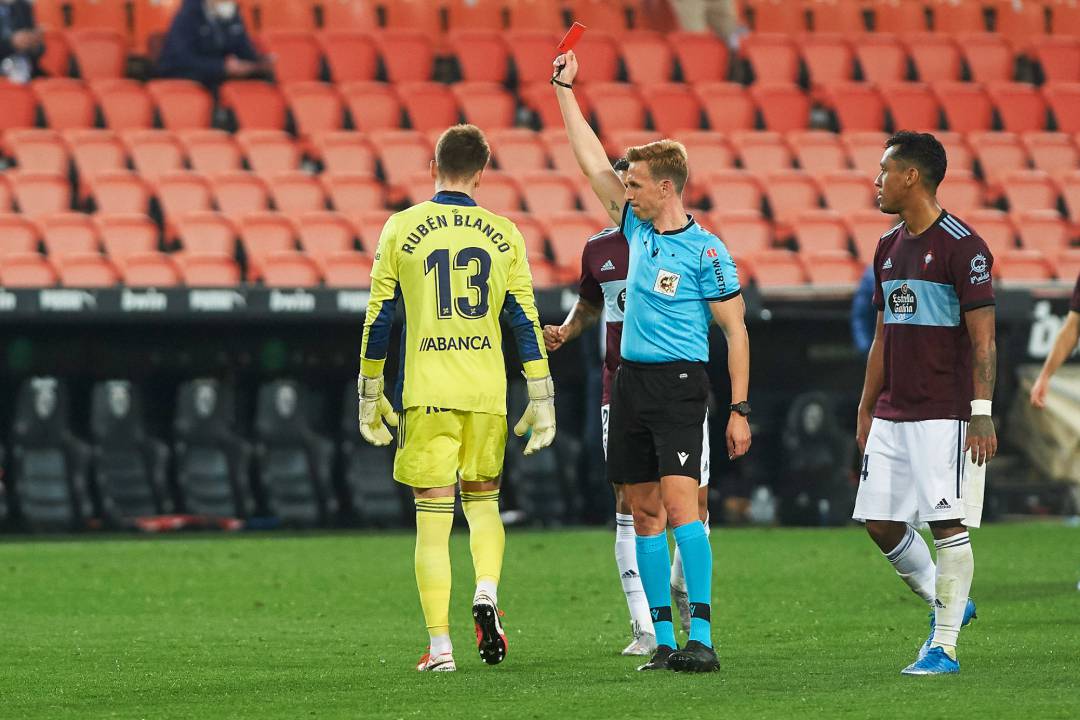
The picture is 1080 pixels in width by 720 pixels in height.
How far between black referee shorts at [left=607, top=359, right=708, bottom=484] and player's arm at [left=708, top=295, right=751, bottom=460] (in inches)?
4.9

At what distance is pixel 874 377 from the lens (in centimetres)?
625

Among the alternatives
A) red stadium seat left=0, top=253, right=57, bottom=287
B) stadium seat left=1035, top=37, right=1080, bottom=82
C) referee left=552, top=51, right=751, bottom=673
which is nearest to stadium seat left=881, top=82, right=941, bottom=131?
stadium seat left=1035, top=37, right=1080, bottom=82

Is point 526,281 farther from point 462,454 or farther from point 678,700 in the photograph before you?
point 678,700

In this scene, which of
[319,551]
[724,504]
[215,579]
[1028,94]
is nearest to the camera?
[215,579]

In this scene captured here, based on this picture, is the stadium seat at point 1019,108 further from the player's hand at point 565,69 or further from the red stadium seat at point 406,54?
the player's hand at point 565,69

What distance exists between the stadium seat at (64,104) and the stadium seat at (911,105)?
7.24 meters

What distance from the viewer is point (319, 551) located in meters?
11.4

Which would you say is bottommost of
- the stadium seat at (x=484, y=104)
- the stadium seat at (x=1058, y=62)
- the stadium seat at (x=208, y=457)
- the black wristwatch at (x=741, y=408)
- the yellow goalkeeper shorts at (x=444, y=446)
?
the stadium seat at (x=208, y=457)

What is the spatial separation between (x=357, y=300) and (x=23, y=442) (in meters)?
2.69

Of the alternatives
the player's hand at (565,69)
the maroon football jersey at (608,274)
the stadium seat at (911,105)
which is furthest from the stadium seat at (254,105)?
the player's hand at (565,69)

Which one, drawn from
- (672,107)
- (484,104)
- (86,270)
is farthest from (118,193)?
(672,107)

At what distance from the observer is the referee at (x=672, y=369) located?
6062 mm

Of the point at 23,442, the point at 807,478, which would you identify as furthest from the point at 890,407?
the point at 23,442

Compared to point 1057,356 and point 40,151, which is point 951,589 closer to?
point 1057,356
